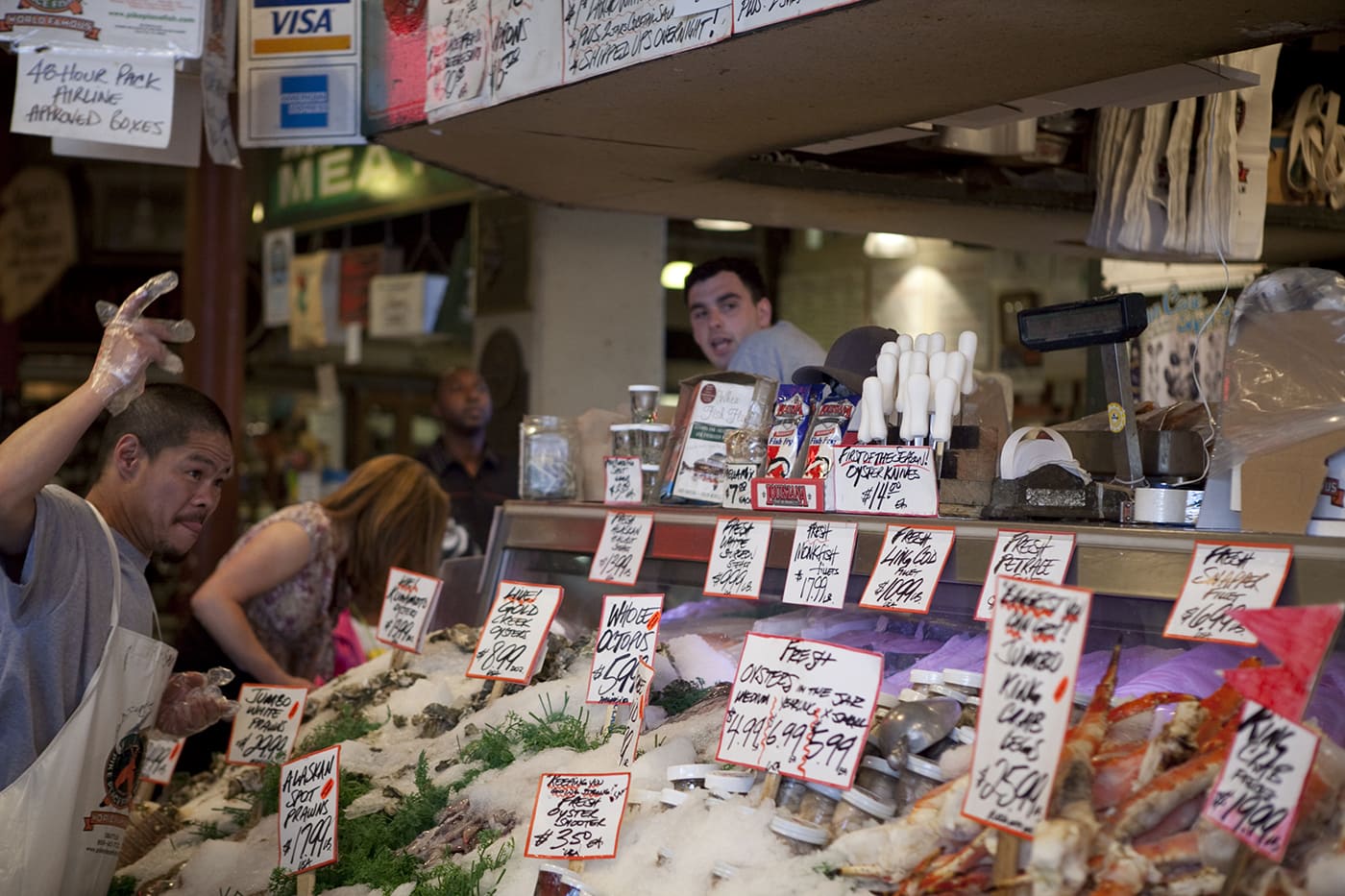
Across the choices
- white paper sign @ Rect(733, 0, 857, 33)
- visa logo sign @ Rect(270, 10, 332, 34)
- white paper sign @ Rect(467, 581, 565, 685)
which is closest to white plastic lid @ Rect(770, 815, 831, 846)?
white paper sign @ Rect(467, 581, 565, 685)

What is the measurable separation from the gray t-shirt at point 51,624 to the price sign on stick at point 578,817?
95cm

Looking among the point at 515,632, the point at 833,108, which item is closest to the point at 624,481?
the point at 515,632

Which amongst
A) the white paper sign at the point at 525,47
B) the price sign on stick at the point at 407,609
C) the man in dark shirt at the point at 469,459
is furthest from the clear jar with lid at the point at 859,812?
the man in dark shirt at the point at 469,459

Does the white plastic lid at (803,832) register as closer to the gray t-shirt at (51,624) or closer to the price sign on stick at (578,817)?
the price sign on stick at (578,817)

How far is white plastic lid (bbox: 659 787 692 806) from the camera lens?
2.35m

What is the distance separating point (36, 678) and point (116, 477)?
46cm

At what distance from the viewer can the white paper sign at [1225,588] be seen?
1.97m

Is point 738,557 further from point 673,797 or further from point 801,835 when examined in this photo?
point 801,835

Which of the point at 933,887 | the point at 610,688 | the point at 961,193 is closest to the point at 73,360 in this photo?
the point at 961,193

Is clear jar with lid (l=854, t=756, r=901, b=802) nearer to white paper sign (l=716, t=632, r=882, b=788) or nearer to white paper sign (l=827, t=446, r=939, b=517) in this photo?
white paper sign (l=716, t=632, r=882, b=788)

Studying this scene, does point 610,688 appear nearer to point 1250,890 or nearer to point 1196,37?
point 1250,890

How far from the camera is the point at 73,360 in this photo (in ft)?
49.9

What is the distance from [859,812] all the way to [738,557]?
0.76 metres

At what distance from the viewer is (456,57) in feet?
11.4
